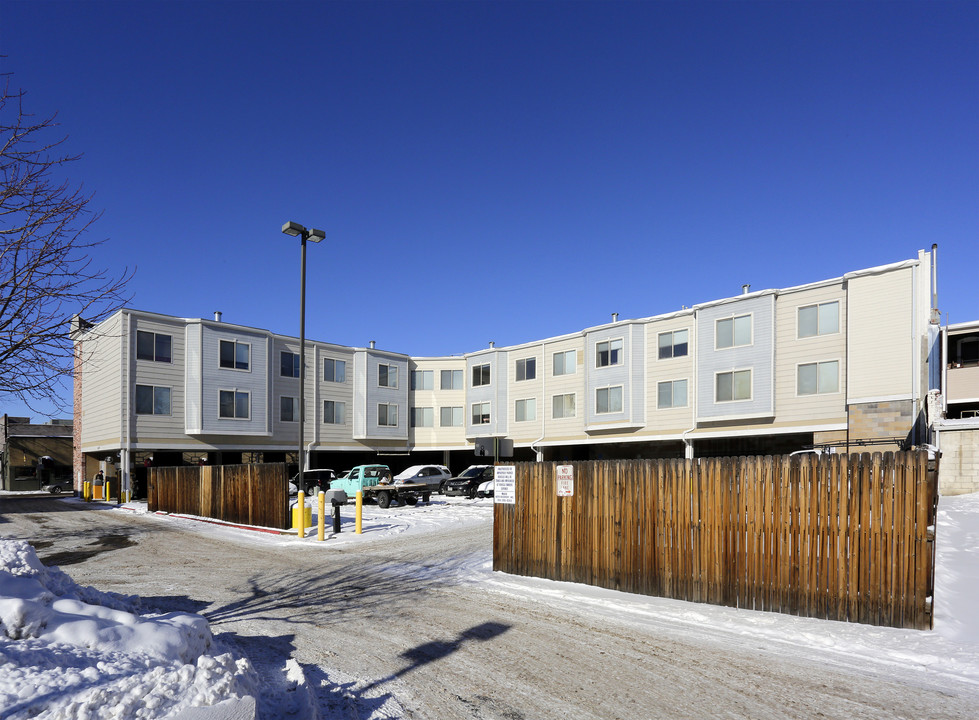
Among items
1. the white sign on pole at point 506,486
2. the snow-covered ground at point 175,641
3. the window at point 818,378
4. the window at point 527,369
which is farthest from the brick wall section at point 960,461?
the window at point 527,369

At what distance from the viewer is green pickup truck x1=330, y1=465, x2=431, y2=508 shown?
87.9ft

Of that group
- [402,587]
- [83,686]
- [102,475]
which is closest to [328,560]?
[402,587]

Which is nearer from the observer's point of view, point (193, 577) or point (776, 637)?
point (776, 637)

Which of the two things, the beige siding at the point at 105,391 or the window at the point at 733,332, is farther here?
the beige siding at the point at 105,391

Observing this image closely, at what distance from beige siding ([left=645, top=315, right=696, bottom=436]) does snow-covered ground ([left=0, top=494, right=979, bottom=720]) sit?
2338 cm

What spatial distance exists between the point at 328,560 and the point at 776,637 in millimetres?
9310

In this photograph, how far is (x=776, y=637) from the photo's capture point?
7.27 metres

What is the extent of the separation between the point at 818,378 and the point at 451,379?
85.0 feet

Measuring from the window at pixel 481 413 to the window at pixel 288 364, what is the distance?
42.2 feet

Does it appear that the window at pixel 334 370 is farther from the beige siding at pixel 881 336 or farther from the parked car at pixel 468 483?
the beige siding at pixel 881 336

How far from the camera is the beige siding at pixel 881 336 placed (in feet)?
87.0

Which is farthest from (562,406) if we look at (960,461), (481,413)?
(960,461)

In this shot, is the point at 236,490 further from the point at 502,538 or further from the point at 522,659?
the point at 522,659

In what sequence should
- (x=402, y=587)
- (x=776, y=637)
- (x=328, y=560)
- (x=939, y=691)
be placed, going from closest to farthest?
(x=939, y=691), (x=776, y=637), (x=402, y=587), (x=328, y=560)
